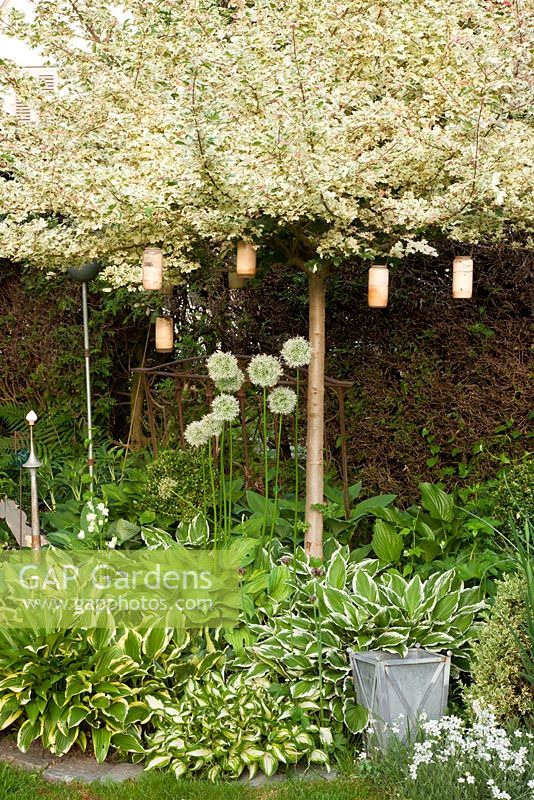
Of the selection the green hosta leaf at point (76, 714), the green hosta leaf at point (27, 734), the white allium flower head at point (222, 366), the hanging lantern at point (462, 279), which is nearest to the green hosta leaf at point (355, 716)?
the green hosta leaf at point (76, 714)

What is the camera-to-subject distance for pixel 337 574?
401 cm

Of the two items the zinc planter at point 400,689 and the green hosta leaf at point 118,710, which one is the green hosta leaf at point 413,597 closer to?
the zinc planter at point 400,689

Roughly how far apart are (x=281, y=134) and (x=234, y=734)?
2324 mm

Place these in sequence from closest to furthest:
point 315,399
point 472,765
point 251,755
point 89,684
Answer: point 472,765 → point 251,755 → point 89,684 → point 315,399

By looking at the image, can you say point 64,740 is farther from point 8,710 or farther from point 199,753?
point 199,753

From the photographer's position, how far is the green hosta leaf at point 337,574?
3.99 metres

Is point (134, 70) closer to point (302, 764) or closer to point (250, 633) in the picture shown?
point (250, 633)

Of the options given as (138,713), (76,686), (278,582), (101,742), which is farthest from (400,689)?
(76,686)

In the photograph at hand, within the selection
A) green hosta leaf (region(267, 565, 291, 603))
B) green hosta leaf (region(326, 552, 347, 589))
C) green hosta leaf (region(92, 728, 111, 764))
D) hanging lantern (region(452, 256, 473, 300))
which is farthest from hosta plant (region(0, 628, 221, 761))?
hanging lantern (region(452, 256, 473, 300))

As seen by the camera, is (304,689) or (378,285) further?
(378,285)

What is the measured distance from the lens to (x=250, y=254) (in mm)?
3871

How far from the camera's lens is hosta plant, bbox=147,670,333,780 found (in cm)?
332

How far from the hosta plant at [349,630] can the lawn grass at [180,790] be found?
0.93ft

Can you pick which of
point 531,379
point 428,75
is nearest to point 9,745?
point 531,379
